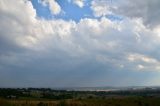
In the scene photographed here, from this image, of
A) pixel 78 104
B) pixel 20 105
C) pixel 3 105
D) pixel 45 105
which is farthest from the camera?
pixel 78 104

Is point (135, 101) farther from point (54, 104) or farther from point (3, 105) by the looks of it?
point (3, 105)

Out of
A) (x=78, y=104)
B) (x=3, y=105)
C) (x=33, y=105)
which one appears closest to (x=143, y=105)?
(x=78, y=104)

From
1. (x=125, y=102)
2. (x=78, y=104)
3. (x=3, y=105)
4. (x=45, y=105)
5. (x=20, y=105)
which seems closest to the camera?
(x=3, y=105)

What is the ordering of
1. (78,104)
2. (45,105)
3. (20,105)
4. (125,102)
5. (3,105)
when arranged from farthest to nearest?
(125,102) → (78,104) → (45,105) → (20,105) → (3,105)

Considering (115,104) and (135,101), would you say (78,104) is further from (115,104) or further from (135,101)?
(135,101)

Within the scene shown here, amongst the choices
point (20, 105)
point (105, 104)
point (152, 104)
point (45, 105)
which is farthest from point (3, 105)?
point (152, 104)

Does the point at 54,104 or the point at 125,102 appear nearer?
the point at 54,104

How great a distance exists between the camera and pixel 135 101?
9225cm

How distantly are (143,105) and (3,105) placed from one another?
38.7m

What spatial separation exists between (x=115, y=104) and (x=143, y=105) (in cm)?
836

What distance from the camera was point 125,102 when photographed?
89312 millimetres

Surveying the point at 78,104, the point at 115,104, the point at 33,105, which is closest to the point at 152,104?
the point at 115,104

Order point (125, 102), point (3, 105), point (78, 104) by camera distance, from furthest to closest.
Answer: point (125, 102) < point (78, 104) < point (3, 105)

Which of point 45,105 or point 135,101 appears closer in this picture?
point 45,105
